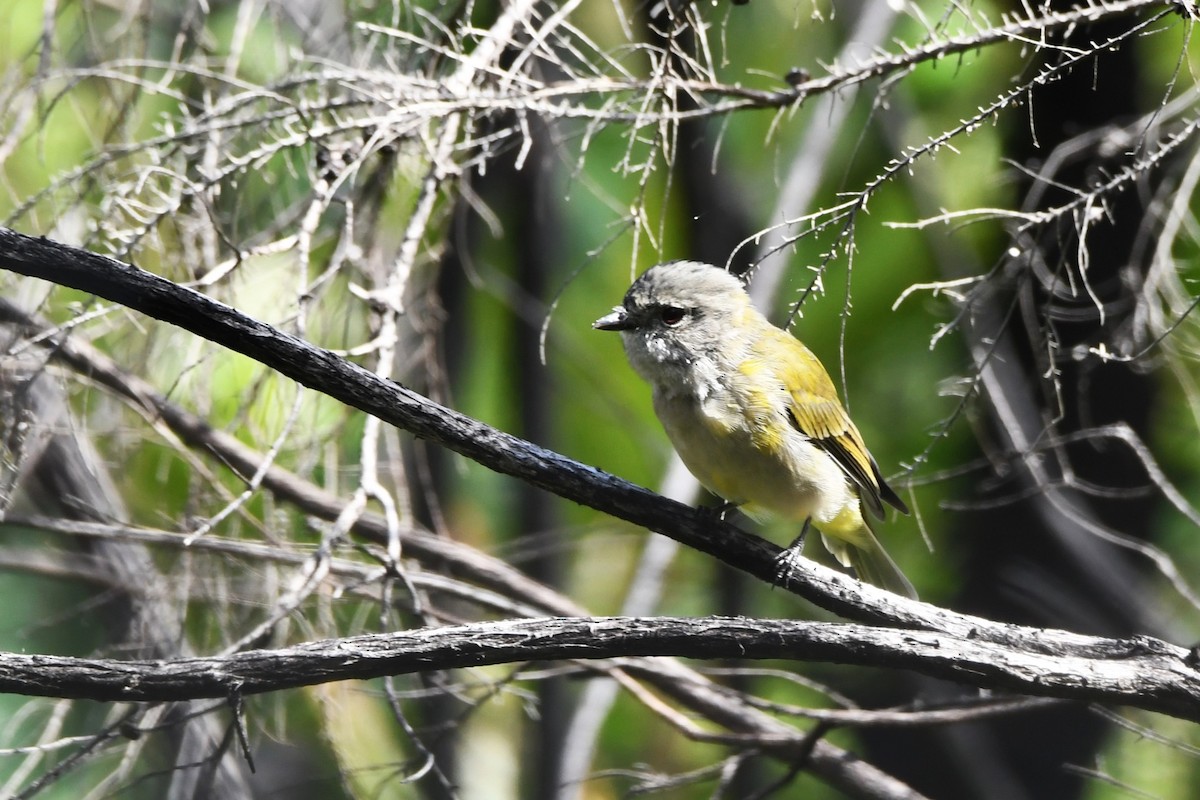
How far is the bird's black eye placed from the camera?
12.9ft

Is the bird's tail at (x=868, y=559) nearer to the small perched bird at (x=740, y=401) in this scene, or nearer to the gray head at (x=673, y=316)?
the small perched bird at (x=740, y=401)

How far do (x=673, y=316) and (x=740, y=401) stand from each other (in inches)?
14.6

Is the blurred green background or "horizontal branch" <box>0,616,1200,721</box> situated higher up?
the blurred green background

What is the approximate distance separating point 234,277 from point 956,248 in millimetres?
3439

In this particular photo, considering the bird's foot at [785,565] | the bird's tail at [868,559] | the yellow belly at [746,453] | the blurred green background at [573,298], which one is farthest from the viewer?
the bird's tail at [868,559]

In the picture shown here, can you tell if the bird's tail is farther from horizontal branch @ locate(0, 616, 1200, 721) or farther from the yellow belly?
horizontal branch @ locate(0, 616, 1200, 721)

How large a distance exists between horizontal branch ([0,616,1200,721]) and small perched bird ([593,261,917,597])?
89 centimetres

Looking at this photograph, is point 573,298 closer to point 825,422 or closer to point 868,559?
point 868,559

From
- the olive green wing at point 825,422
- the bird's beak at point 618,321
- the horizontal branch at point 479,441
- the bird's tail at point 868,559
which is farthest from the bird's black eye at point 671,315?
the bird's tail at point 868,559

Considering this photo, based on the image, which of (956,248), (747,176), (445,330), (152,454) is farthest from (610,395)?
(152,454)

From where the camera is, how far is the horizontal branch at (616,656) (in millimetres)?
2387

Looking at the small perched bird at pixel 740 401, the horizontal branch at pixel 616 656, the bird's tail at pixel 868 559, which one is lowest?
the horizontal branch at pixel 616 656

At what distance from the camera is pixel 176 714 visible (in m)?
3.96

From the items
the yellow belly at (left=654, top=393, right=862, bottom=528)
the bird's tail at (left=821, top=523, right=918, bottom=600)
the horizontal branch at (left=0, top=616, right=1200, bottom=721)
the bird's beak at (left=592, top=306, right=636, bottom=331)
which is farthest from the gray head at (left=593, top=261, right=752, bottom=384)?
the horizontal branch at (left=0, top=616, right=1200, bottom=721)
